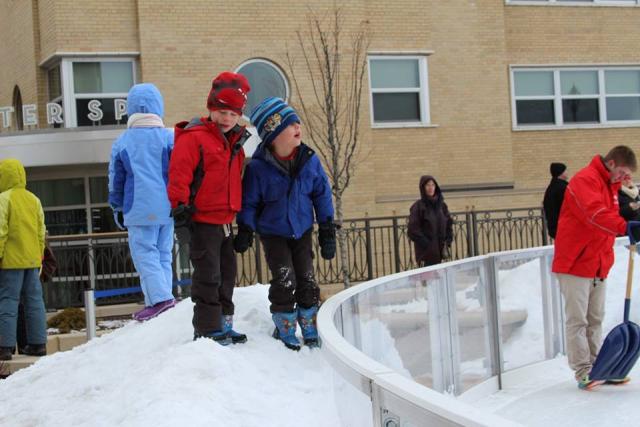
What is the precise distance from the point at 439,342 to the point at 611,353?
1578 millimetres

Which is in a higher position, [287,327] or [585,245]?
[585,245]

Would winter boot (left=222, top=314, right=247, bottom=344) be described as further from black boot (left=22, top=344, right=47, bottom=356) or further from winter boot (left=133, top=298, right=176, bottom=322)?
black boot (left=22, top=344, right=47, bottom=356)

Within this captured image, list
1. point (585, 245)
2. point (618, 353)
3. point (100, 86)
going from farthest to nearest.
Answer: point (100, 86)
point (585, 245)
point (618, 353)

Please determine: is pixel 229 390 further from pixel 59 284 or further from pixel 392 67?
pixel 392 67

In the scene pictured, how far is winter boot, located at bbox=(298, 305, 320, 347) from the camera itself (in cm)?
661

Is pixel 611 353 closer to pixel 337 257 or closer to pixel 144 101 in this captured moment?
pixel 144 101

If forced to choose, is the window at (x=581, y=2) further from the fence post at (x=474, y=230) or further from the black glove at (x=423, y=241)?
the black glove at (x=423, y=241)

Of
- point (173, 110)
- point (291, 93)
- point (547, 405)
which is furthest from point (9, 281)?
point (291, 93)

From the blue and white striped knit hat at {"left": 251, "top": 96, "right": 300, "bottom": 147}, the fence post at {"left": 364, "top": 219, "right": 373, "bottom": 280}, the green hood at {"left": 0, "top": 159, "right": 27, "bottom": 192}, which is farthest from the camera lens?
the fence post at {"left": 364, "top": 219, "right": 373, "bottom": 280}

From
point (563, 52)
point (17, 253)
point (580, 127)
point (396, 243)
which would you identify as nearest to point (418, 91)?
point (563, 52)

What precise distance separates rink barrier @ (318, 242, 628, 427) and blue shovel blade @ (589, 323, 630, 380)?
3.04 ft

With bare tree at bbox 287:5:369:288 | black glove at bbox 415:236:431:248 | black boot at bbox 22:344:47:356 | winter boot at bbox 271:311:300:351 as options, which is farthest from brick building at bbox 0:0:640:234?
winter boot at bbox 271:311:300:351

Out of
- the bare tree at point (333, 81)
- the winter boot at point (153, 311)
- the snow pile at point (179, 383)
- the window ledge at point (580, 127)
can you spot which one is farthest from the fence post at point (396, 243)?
the snow pile at point (179, 383)

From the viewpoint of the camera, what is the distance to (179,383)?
540 cm
